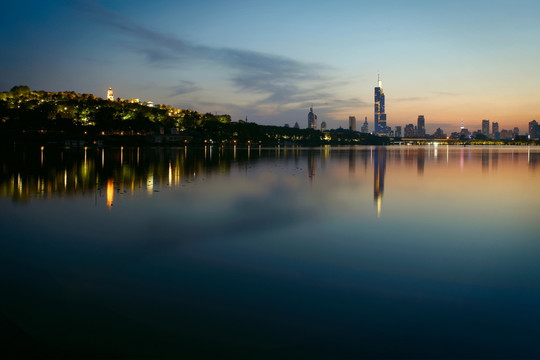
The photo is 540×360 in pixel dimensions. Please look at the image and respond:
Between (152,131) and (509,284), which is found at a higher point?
(152,131)

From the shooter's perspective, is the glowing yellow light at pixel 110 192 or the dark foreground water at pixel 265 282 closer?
the dark foreground water at pixel 265 282

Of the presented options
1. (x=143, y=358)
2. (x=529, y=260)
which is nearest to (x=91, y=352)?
(x=143, y=358)

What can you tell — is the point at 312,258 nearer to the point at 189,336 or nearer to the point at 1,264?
the point at 189,336

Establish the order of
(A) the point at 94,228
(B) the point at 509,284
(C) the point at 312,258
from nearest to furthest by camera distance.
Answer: (B) the point at 509,284 < (C) the point at 312,258 < (A) the point at 94,228

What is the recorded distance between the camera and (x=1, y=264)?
7.38 meters

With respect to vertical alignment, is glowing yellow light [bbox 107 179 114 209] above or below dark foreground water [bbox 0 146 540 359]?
above

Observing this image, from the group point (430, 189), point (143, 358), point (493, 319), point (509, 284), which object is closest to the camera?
point (143, 358)

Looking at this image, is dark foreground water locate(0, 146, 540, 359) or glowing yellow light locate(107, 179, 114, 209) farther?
glowing yellow light locate(107, 179, 114, 209)

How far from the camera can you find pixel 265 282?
6652 mm

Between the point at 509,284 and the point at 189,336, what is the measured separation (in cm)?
545

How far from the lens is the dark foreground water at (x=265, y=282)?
15.6 ft

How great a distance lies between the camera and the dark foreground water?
4.74m

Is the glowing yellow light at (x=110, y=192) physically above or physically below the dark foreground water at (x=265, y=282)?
above

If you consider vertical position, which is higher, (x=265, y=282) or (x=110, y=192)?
(x=110, y=192)
